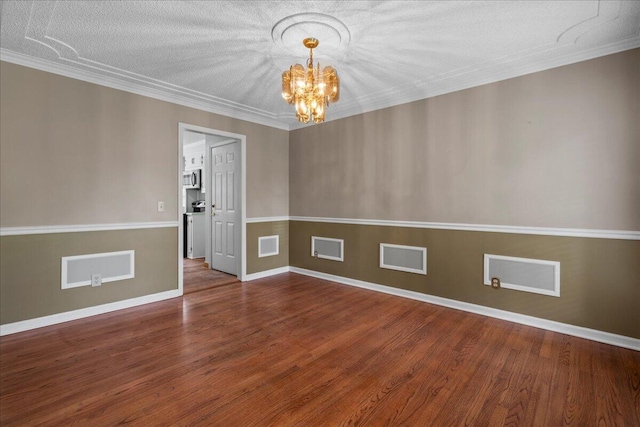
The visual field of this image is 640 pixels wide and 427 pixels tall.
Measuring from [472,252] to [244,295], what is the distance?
292 centimetres

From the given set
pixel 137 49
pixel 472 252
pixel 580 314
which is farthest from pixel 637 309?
pixel 137 49

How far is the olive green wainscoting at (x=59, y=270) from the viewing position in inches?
117

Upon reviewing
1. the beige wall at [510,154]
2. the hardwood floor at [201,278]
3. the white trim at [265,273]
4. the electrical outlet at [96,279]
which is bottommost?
the hardwood floor at [201,278]

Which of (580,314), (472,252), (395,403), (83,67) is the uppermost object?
(83,67)

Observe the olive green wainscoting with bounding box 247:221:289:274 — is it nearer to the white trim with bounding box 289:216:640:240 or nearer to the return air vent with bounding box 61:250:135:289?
the white trim with bounding box 289:216:640:240

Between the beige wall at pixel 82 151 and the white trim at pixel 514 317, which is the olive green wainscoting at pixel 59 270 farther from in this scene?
the white trim at pixel 514 317

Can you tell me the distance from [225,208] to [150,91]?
82.6 inches

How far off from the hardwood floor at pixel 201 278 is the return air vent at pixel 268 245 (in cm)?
61

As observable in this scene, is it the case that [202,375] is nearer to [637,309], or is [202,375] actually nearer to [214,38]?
[214,38]

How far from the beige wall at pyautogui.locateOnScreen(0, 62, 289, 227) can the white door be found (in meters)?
0.80

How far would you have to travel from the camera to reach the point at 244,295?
13.9ft

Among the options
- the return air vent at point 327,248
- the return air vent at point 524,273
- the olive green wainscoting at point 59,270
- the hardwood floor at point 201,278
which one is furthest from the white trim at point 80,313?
the return air vent at point 524,273

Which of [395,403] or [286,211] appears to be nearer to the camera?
[395,403]

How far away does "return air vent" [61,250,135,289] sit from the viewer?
330cm
